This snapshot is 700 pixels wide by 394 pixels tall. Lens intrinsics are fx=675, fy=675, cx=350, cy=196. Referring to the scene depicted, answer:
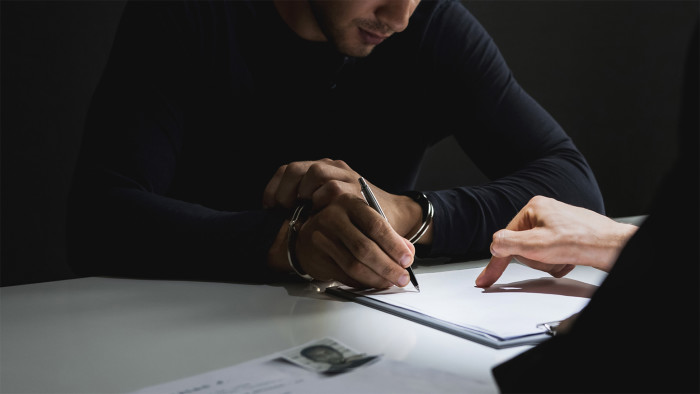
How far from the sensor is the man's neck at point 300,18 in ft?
4.74

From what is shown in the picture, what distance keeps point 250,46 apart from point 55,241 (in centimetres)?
101

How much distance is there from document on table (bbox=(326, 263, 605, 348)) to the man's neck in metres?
0.69

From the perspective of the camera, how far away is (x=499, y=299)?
2.56 ft

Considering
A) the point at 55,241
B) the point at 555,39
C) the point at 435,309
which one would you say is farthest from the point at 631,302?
the point at 555,39

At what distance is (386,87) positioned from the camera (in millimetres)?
1558

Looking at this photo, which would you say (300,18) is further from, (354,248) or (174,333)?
(174,333)

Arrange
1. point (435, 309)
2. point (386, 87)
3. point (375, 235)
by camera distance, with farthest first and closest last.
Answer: point (386, 87) → point (375, 235) → point (435, 309)

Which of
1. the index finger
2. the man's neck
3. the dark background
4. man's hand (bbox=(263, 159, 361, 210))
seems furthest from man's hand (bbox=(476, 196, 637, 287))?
the dark background

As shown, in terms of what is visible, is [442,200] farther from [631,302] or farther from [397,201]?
[631,302]

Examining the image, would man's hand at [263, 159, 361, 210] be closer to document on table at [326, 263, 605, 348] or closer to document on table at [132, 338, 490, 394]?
document on table at [326, 263, 605, 348]

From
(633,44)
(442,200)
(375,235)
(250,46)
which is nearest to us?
(375,235)

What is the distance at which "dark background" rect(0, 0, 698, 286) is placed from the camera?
1.95 metres

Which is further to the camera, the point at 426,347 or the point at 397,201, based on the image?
the point at 397,201

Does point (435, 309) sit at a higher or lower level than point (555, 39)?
lower
